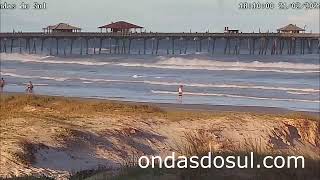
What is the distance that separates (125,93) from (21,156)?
15955mm

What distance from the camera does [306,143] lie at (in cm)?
1207

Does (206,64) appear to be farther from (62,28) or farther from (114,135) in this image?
(114,135)

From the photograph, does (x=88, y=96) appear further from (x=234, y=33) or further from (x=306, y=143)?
(x=234, y=33)

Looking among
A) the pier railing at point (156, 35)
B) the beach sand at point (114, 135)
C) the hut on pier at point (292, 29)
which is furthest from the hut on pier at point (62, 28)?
the beach sand at point (114, 135)

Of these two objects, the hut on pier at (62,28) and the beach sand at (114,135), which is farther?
the hut on pier at (62,28)

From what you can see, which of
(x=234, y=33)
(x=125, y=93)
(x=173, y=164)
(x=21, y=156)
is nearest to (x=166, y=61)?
(x=234, y=33)

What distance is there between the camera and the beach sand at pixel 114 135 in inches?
386

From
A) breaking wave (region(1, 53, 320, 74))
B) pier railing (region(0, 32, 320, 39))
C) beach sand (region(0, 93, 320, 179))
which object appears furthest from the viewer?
pier railing (region(0, 32, 320, 39))

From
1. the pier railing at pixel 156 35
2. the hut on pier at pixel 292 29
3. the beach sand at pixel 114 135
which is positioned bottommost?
the beach sand at pixel 114 135

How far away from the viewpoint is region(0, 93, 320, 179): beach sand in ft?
32.2

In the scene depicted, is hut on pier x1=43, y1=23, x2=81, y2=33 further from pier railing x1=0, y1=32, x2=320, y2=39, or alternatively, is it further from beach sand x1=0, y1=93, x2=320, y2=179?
beach sand x1=0, y1=93, x2=320, y2=179

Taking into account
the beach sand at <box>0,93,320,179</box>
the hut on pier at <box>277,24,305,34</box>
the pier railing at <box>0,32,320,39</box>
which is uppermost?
the hut on pier at <box>277,24,305,34</box>

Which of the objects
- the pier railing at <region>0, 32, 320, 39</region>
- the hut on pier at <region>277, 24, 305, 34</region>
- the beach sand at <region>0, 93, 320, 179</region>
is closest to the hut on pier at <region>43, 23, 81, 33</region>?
the pier railing at <region>0, 32, 320, 39</region>

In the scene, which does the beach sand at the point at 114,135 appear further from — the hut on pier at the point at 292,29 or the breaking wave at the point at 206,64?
the hut on pier at the point at 292,29
